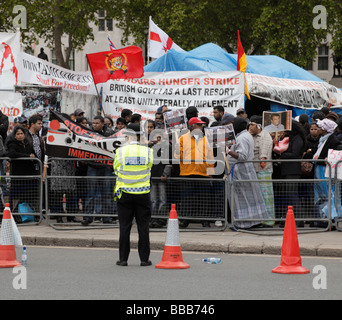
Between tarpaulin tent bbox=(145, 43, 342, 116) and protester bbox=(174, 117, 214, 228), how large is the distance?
6.42 metres

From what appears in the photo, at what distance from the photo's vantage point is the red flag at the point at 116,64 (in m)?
16.7

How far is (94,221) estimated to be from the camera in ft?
43.3

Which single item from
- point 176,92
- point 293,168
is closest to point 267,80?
point 176,92

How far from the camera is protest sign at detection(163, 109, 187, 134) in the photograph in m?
13.0

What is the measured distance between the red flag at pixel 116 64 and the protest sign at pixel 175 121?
3940 mm

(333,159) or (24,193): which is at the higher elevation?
(333,159)

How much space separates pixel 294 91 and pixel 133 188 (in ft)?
35.6

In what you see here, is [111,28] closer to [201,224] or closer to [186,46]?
[186,46]

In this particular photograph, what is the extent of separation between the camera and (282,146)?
12891 mm

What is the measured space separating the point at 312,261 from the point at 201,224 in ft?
11.4

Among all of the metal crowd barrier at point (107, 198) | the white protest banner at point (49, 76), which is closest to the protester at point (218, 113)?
the metal crowd barrier at point (107, 198)

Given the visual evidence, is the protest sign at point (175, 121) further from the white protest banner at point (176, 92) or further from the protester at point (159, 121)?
the white protest banner at point (176, 92)

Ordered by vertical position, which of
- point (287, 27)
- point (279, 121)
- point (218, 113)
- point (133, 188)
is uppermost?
point (287, 27)

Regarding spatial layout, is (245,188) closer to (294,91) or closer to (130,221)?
(130,221)
